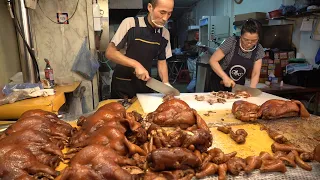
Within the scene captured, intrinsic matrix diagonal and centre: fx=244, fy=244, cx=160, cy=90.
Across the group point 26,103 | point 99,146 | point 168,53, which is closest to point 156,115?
point 99,146

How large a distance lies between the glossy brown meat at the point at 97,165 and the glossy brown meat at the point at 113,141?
9cm

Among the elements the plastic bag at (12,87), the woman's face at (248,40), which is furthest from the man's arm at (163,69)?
the plastic bag at (12,87)

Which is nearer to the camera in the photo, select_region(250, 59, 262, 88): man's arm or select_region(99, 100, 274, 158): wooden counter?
select_region(99, 100, 274, 158): wooden counter

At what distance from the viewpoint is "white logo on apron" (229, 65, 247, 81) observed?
388 cm

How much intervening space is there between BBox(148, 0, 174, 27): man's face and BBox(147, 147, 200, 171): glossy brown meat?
2097 mm

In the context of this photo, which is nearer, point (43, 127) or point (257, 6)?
point (43, 127)

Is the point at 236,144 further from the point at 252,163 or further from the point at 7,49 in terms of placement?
the point at 7,49

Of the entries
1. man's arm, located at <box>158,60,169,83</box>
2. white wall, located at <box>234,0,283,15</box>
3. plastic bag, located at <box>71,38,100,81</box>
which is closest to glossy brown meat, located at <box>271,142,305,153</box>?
man's arm, located at <box>158,60,169,83</box>

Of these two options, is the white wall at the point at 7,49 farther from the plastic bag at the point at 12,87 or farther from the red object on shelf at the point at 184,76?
the red object on shelf at the point at 184,76

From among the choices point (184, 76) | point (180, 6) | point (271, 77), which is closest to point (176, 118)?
point (271, 77)

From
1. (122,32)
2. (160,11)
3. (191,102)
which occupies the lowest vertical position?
(191,102)

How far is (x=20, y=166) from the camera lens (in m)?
1.30

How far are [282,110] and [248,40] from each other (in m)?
1.57

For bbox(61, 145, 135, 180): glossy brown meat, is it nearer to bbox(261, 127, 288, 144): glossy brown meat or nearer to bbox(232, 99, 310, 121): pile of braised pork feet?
bbox(261, 127, 288, 144): glossy brown meat
